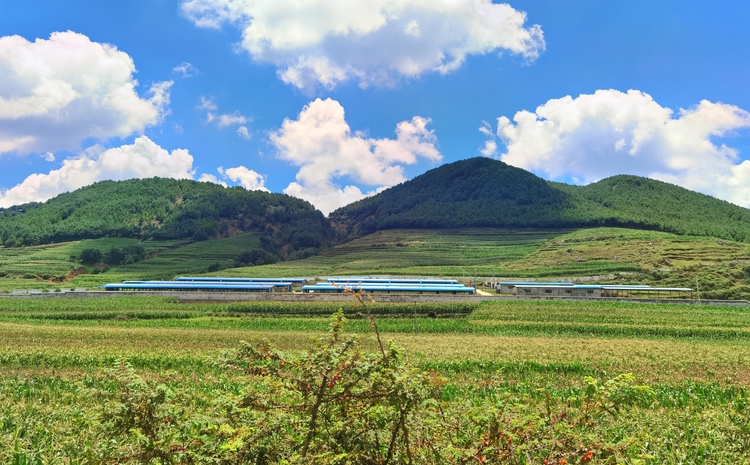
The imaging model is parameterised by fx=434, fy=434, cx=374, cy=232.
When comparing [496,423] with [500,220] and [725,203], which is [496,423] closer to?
[500,220]

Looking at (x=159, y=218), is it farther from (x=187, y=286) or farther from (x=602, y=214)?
(x=602, y=214)

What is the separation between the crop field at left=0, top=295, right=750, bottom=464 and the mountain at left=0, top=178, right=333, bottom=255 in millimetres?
102793

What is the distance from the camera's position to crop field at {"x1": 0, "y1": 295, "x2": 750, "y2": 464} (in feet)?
15.7

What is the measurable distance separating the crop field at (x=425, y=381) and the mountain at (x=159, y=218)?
103 meters

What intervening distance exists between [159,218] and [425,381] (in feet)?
606

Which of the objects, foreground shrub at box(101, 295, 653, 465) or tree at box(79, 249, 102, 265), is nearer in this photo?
foreground shrub at box(101, 295, 653, 465)

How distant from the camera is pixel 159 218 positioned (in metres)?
169

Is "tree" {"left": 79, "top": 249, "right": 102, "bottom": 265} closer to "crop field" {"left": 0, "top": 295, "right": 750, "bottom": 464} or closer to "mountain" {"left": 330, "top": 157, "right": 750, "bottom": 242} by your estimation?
"crop field" {"left": 0, "top": 295, "right": 750, "bottom": 464}

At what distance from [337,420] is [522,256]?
4531 inches

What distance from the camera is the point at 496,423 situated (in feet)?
16.4

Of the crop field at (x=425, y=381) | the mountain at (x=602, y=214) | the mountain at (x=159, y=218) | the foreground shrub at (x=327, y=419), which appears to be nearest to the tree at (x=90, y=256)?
the mountain at (x=159, y=218)

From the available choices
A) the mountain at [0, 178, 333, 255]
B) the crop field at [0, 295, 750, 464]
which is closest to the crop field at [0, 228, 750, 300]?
the mountain at [0, 178, 333, 255]

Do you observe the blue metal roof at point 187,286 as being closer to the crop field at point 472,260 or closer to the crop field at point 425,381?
the crop field at point 425,381

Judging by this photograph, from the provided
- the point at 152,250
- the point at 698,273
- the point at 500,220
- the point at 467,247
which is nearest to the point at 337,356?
the point at 698,273
